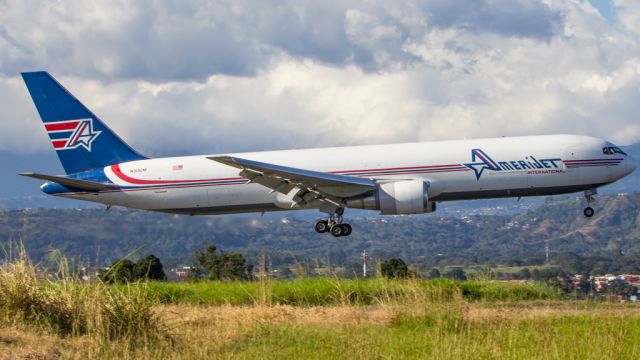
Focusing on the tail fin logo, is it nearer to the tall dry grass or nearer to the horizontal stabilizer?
the horizontal stabilizer

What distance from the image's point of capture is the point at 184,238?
49625 millimetres

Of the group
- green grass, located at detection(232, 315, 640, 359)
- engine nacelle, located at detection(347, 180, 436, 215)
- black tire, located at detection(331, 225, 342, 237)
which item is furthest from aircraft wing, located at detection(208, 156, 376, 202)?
green grass, located at detection(232, 315, 640, 359)

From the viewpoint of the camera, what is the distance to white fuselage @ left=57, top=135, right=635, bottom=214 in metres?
39.4

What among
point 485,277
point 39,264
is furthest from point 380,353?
point 485,277

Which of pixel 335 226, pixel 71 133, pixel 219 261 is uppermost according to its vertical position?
pixel 71 133

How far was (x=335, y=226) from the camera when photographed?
41281mm

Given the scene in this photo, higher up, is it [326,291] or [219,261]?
[326,291]

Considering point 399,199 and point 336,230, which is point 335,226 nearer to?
point 336,230

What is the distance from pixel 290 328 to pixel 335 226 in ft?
78.5

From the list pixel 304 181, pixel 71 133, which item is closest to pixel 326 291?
pixel 304 181

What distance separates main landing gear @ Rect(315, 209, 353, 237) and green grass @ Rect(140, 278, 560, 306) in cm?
1590

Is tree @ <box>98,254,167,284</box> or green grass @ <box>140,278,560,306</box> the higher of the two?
tree @ <box>98,254,167,284</box>

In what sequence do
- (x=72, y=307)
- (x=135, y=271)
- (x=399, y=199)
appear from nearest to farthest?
(x=72, y=307) → (x=135, y=271) → (x=399, y=199)

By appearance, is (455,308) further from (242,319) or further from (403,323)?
(242,319)
